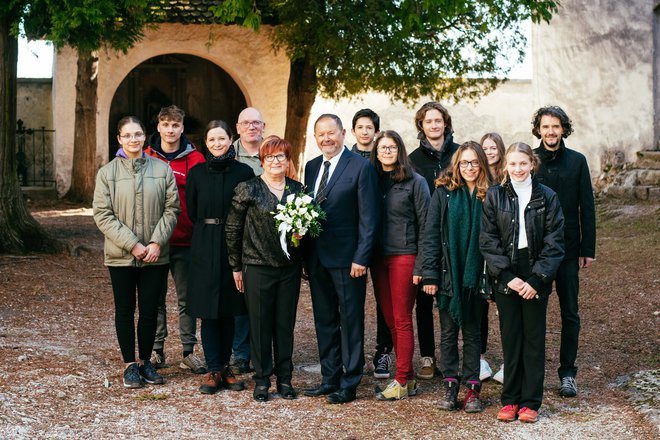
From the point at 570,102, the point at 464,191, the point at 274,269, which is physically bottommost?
the point at 274,269

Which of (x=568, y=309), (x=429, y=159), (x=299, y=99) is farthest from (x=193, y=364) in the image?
(x=299, y=99)

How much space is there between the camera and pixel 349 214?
6.14m

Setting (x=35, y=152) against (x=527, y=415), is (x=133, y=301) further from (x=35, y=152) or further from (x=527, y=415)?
(x=35, y=152)

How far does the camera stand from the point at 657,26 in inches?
636

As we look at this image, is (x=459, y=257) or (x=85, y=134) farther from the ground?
(x=85, y=134)

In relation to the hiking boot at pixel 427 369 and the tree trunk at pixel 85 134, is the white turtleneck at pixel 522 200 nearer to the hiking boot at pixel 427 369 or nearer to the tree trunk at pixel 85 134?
the hiking boot at pixel 427 369

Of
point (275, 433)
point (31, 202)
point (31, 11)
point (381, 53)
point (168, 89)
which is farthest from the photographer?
point (168, 89)

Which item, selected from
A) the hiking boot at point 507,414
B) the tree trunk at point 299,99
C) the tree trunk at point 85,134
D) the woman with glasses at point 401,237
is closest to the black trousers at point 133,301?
the woman with glasses at point 401,237

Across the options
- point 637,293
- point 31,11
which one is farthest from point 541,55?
point 31,11

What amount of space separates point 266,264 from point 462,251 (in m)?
1.25

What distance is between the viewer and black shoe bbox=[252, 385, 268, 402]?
611cm

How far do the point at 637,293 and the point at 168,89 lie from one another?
572 inches

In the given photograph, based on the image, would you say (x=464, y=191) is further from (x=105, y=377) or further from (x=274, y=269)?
(x=105, y=377)

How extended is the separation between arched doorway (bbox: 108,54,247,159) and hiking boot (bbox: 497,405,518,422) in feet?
53.3
